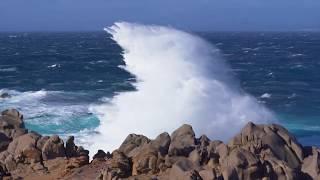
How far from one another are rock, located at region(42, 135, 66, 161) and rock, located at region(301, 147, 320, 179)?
787 cm

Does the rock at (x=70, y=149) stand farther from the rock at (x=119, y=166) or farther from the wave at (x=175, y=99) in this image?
the wave at (x=175, y=99)

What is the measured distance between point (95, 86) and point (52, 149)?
3722cm

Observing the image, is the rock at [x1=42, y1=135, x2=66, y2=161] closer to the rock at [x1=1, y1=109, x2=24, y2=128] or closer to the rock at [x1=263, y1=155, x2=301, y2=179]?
the rock at [x1=1, y1=109, x2=24, y2=128]

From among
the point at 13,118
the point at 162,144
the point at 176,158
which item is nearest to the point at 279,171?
the point at 176,158

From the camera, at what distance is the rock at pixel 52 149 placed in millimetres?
23000

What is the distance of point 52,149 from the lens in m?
23.1

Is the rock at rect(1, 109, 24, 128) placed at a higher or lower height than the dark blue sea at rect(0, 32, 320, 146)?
higher

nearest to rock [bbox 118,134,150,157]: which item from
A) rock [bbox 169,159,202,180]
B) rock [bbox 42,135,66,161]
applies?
rock [bbox 42,135,66,161]

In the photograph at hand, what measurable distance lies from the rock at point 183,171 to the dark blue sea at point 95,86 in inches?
725

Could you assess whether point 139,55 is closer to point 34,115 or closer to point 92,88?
point 92,88

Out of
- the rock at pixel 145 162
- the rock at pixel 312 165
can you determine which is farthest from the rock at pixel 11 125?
the rock at pixel 312 165

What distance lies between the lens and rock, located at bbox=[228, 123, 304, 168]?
20.0 metres

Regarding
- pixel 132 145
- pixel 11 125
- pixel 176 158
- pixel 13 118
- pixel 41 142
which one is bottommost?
pixel 11 125

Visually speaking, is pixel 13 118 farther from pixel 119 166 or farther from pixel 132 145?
pixel 119 166
